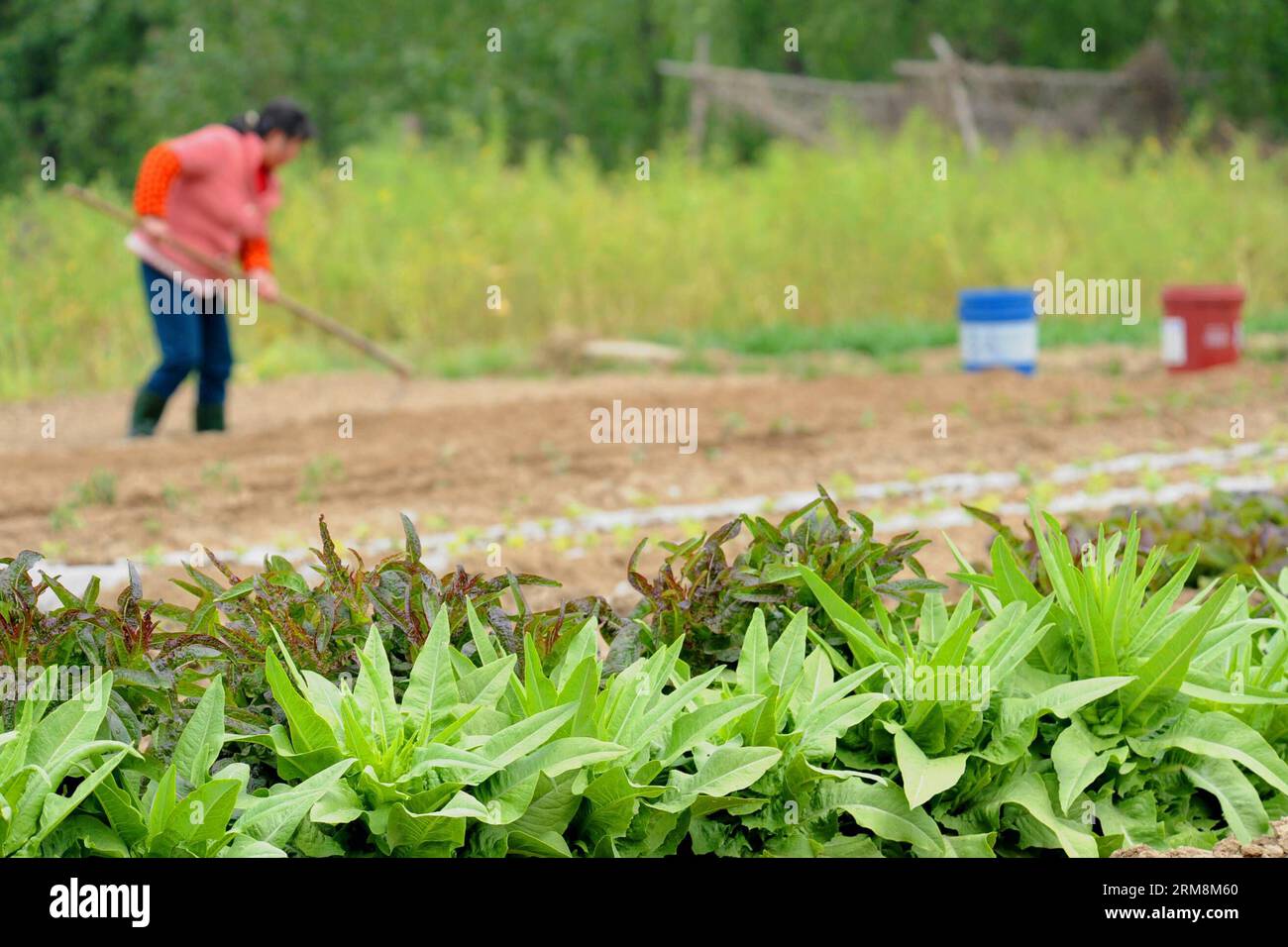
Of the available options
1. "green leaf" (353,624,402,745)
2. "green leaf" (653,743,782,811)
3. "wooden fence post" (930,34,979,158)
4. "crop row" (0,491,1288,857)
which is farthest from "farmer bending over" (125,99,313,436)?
"wooden fence post" (930,34,979,158)

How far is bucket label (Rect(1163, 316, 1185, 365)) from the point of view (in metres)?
10.2

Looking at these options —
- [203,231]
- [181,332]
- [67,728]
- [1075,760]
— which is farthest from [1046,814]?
[203,231]

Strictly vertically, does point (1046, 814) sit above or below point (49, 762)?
below

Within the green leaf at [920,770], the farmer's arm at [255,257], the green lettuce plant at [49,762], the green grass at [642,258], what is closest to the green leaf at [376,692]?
the green lettuce plant at [49,762]

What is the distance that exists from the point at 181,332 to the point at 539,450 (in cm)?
221

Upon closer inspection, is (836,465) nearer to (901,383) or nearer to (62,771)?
(901,383)

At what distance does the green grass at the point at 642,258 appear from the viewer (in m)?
11.4

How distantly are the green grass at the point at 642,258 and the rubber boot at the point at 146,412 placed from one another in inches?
100

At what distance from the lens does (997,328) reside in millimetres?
10047

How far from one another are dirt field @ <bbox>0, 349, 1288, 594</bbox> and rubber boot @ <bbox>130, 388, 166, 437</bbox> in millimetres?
161

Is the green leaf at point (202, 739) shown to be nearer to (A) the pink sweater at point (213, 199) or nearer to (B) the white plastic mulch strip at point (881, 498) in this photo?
(B) the white plastic mulch strip at point (881, 498)

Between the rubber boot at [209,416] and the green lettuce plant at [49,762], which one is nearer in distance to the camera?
the green lettuce plant at [49,762]

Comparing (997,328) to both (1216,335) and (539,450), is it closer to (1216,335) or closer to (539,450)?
(1216,335)

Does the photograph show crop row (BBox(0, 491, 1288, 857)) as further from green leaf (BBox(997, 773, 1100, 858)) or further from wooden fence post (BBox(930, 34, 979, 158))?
wooden fence post (BBox(930, 34, 979, 158))
